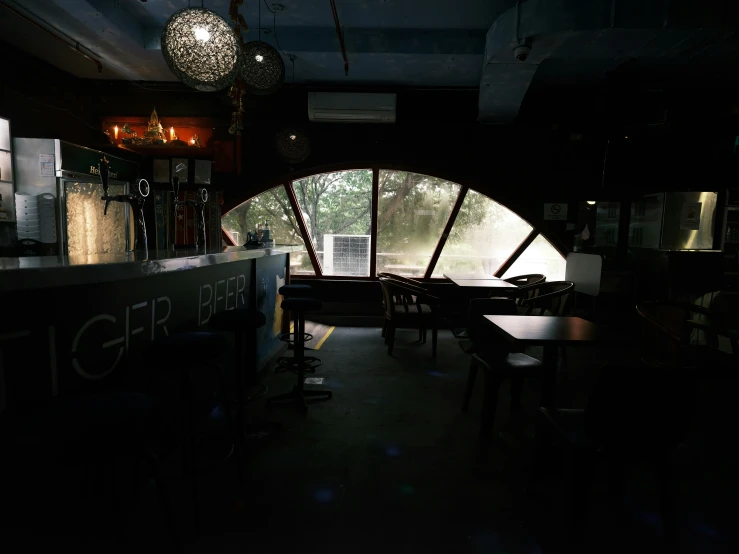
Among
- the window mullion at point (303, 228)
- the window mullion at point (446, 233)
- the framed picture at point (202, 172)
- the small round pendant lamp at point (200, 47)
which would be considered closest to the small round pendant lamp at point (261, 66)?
the small round pendant lamp at point (200, 47)

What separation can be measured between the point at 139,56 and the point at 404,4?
3378 millimetres

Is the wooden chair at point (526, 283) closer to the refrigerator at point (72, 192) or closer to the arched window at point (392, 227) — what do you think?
the arched window at point (392, 227)

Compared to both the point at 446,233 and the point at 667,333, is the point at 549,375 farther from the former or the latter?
the point at 446,233

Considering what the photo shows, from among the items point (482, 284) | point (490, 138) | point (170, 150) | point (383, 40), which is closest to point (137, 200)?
point (383, 40)

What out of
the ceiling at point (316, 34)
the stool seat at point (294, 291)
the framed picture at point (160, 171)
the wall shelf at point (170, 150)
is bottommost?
the stool seat at point (294, 291)

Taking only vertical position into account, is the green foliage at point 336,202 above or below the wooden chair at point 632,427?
above

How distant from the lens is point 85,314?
5.78ft

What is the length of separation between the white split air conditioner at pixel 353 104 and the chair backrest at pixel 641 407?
5.16 meters

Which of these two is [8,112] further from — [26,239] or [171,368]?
[171,368]

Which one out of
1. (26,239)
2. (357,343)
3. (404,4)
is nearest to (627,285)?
(357,343)

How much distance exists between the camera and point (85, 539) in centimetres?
174

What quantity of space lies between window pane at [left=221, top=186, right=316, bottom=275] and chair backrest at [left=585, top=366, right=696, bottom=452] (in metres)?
5.74

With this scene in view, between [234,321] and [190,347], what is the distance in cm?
58

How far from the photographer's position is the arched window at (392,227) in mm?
6750
